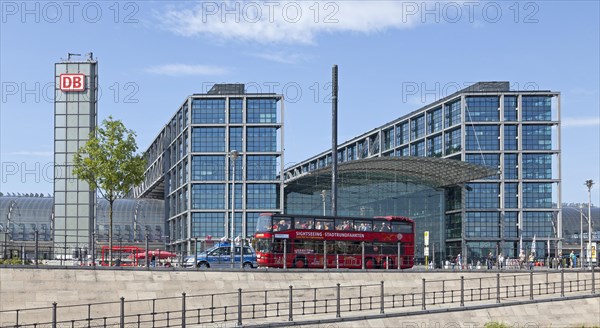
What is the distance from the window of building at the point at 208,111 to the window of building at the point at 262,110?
10.1 feet

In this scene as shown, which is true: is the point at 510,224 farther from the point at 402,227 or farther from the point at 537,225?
the point at 402,227

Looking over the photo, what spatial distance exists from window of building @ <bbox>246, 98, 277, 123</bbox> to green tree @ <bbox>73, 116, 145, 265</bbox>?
4765cm

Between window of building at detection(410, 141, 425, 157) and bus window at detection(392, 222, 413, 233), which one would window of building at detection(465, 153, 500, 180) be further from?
bus window at detection(392, 222, 413, 233)

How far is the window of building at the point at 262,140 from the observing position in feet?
327

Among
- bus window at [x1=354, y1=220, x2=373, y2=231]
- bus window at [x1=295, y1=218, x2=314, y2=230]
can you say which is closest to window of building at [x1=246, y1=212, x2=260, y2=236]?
bus window at [x1=354, y1=220, x2=373, y2=231]

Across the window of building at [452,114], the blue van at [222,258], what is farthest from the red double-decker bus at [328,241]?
the window of building at [452,114]

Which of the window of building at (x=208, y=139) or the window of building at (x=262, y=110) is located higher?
the window of building at (x=262, y=110)

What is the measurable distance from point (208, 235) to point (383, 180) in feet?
68.2

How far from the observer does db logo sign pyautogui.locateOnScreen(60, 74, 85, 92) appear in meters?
80.9

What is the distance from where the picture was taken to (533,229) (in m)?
103

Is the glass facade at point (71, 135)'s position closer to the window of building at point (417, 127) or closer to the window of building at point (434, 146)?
the window of building at point (434, 146)

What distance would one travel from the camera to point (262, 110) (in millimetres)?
99625

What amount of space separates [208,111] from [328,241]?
1940 inches

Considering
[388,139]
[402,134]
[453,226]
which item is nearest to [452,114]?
[453,226]
